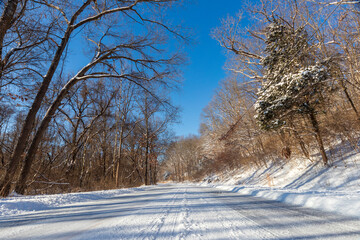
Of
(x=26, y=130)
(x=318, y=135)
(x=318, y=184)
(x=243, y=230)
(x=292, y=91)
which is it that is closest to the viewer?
(x=243, y=230)

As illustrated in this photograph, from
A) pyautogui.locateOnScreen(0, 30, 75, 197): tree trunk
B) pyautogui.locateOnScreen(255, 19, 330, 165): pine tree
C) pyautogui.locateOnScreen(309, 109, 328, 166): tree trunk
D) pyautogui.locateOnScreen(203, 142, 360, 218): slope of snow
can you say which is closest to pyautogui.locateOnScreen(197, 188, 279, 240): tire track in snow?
pyautogui.locateOnScreen(203, 142, 360, 218): slope of snow

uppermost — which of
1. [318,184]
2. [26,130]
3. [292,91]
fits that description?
[292,91]

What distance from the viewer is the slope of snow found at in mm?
2998

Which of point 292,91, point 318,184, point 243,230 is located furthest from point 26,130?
point 318,184

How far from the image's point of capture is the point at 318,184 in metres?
8.02

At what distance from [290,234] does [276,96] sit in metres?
9.08

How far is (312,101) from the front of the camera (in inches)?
350

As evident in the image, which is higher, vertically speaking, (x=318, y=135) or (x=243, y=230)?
(x=318, y=135)

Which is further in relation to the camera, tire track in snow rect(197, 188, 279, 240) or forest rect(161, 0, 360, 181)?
forest rect(161, 0, 360, 181)

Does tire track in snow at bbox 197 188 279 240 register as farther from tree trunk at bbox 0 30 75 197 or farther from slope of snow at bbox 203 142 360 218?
tree trunk at bbox 0 30 75 197

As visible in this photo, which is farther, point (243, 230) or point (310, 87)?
point (310, 87)

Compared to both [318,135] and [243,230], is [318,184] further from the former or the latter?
[243,230]

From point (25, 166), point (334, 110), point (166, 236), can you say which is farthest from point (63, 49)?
point (334, 110)

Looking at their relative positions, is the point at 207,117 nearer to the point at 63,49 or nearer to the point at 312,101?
the point at 312,101
